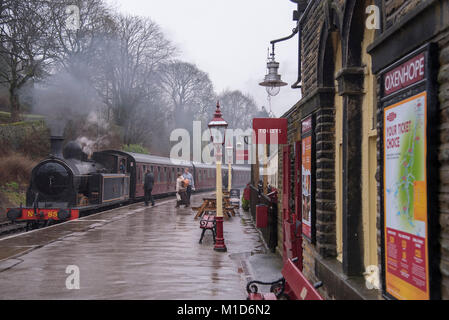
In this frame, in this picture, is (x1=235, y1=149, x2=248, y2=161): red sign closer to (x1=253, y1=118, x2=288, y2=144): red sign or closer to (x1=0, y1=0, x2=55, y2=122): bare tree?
(x1=0, y1=0, x2=55, y2=122): bare tree

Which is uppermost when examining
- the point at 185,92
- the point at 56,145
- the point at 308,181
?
the point at 185,92

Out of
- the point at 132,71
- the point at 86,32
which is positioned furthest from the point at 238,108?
the point at 86,32

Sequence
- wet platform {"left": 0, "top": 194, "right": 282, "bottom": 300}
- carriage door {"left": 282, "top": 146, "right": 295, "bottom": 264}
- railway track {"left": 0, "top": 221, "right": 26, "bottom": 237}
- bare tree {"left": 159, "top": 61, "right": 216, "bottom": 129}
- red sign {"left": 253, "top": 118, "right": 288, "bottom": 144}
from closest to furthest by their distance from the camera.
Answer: wet platform {"left": 0, "top": 194, "right": 282, "bottom": 300} → carriage door {"left": 282, "top": 146, "right": 295, "bottom": 264} → red sign {"left": 253, "top": 118, "right": 288, "bottom": 144} → railway track {"left": 0, "top": 221, "right": 26, "bottom": 237} → bare tree {"left": 159, "top": 61, "right": 216, "bottom": 129}

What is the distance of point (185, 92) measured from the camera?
55312 millimetres

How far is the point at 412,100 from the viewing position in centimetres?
307

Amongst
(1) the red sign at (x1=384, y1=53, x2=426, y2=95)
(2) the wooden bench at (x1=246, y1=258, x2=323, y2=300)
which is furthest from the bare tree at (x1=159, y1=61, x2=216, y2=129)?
(1) the red sign at (x1=384, y1=53, x2=426, y2=95)

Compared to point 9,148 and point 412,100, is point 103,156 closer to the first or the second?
point 9,148

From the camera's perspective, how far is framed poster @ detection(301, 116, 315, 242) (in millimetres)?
6168

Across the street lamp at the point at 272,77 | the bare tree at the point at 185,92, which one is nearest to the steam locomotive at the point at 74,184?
the street lamp at the point at 272,77

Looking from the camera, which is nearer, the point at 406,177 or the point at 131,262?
the point at 406,177

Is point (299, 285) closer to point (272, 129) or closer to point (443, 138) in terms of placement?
point (443, 138)

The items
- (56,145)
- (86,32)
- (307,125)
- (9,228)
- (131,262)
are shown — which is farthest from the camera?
(86,32)

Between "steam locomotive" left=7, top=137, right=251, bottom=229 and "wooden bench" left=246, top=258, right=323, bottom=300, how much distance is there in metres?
11.3

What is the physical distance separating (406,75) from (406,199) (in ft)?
2.71
